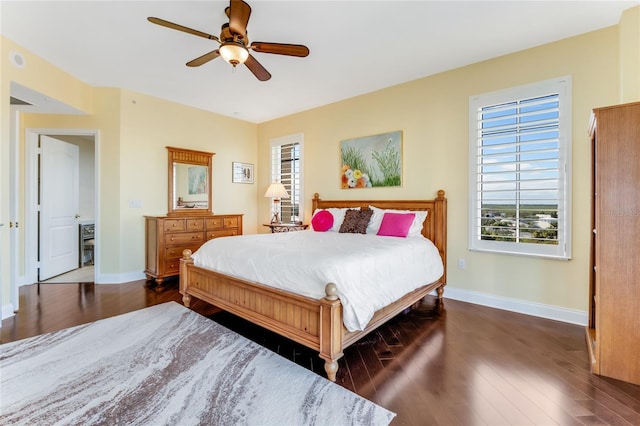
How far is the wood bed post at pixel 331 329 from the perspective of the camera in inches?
75.6

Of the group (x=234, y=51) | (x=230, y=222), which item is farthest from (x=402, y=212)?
(x=230, y=222)

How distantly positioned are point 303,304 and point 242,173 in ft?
14.0

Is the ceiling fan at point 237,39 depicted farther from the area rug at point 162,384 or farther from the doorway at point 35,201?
the doorway at point 35,201

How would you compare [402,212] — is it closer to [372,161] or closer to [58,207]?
[372,161]

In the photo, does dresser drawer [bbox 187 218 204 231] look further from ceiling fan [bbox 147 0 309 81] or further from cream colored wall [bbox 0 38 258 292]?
ceiling fan [bbox 147 0 309 81]

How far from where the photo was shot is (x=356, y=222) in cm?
388

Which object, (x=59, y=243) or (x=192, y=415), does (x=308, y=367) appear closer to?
(x=192, y=415)

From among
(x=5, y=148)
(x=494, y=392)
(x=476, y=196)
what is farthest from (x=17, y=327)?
(x=476, y=196)

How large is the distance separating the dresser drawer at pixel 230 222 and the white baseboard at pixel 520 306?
3.52 meters

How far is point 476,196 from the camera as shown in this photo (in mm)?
3432

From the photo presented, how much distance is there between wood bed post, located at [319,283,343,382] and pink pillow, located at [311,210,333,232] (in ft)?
7.27

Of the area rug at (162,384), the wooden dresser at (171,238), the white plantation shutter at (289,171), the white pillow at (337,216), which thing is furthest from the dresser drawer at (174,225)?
the white pillow at (337,216)

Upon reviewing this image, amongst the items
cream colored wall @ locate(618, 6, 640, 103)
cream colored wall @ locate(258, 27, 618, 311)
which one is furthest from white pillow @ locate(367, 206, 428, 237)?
cream colored wall @ locate(618, 6, 640, 103)

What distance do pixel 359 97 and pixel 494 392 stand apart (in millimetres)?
4010
